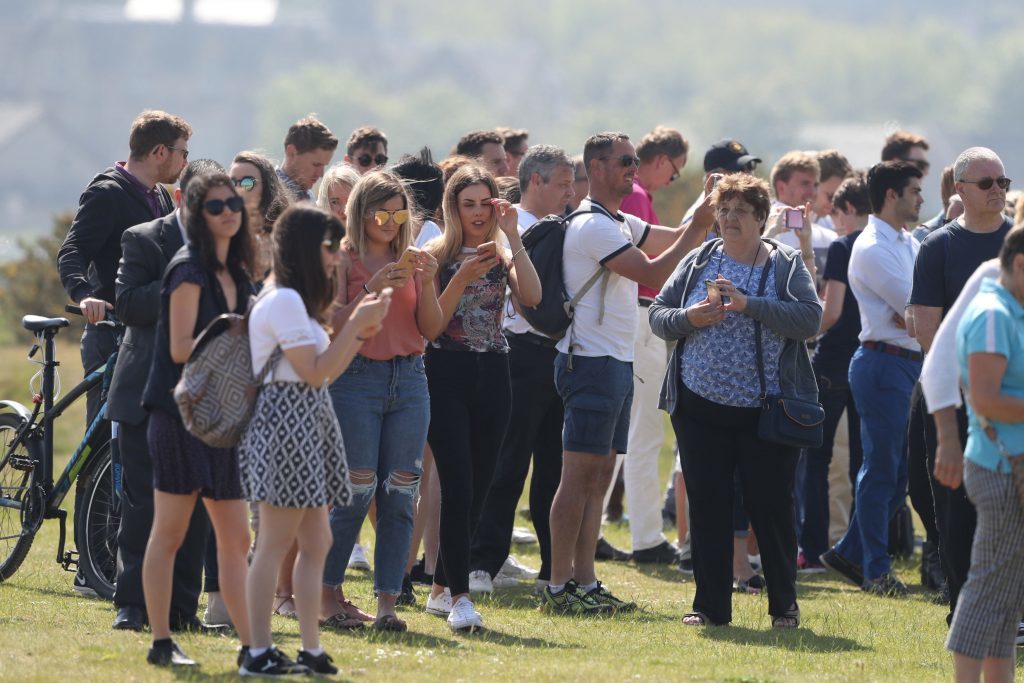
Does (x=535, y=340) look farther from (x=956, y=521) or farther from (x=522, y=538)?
(x=522, y=538)

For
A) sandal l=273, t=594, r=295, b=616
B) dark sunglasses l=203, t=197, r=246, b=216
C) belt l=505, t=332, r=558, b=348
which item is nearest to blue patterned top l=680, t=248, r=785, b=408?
belt l=505, t=332, r=558, b=348

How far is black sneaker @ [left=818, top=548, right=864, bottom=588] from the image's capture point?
906cm

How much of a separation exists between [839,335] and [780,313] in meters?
2.56

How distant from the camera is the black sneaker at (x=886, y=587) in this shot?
8758mm

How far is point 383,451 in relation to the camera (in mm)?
6531

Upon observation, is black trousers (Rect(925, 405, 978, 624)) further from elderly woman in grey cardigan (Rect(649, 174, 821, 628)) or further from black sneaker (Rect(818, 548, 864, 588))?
black sneaker (Rect(818, 548, 864, 588))

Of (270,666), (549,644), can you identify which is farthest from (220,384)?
(549,644)

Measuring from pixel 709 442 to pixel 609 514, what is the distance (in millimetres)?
4442

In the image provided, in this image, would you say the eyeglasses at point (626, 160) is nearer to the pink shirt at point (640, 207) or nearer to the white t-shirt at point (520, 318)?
the white t-shirt at point (520, 318)

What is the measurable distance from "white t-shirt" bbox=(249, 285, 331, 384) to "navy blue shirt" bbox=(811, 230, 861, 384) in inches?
185

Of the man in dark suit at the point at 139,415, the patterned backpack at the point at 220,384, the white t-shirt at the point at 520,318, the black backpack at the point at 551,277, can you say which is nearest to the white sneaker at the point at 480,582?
the white t-shirt at the point at 520,318

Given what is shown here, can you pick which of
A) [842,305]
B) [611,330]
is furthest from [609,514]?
[611,330]

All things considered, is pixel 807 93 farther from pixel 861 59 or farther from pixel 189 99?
pixel 189 99

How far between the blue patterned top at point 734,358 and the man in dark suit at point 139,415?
2299mm
